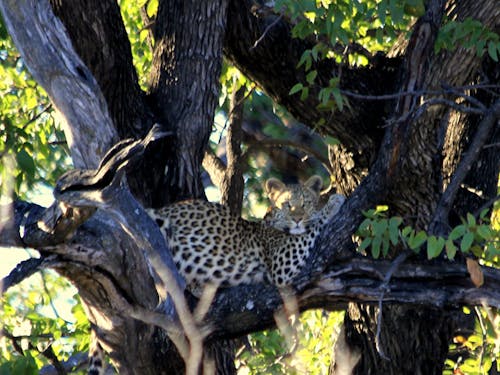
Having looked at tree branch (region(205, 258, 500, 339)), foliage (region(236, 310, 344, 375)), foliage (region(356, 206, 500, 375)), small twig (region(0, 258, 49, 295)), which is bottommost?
foliage (region(236, 310, 344, 375))

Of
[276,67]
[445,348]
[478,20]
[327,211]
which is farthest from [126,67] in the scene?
[445,348]

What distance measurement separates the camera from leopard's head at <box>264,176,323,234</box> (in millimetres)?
7609

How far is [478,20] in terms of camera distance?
702 centimetres

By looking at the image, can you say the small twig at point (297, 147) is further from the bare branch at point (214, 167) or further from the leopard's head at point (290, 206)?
the leopard's head at point (290, 206)

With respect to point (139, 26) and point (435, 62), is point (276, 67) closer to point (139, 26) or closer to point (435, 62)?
point (435, 62)

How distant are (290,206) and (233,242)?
2.04 ft

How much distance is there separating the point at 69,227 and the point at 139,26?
5314 millimetres

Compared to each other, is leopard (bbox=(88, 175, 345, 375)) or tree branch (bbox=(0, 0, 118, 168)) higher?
tree branch (bbox=(0, 0, 118, 168))

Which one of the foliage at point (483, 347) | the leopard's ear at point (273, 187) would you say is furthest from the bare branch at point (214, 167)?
the foliage at point (483, 347)

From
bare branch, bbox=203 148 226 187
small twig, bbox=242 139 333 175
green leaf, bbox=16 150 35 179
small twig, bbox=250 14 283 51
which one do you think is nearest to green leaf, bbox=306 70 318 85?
small twig, bbox=250 14 283 51

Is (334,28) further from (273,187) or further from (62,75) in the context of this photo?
(273,187)

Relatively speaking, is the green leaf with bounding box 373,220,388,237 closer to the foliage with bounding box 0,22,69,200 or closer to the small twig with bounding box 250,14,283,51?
the small twig with bounding box 250,14,283,51

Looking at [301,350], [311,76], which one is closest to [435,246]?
[311,76]

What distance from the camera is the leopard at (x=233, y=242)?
6.99 metres
